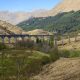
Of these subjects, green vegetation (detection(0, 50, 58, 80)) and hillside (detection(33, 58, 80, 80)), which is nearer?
hillside (detection(33, 58, 80, 80))

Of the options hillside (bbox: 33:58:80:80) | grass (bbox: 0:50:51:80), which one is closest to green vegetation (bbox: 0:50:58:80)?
grass (bbox: 0:50:51:80)

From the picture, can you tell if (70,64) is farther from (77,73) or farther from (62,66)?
(77,73)

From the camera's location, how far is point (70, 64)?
80062mm

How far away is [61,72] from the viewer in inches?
2867

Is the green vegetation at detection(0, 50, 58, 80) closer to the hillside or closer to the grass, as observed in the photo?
the grass

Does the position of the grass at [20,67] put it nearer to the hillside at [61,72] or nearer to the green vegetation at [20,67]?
the green vegetation at [20,67]

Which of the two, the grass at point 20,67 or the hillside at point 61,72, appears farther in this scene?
the grass at point 20,67

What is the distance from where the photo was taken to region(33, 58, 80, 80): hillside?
211 ft

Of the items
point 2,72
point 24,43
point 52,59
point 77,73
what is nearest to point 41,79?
point 77,73

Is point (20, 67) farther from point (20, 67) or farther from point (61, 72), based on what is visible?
point (61, 72)

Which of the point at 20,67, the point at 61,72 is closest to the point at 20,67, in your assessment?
the point at 20,67

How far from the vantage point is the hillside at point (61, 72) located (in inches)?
2527

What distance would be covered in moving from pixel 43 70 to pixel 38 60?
44.8 feet

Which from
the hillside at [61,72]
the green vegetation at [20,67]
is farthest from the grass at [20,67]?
the hillside at [61,72]
